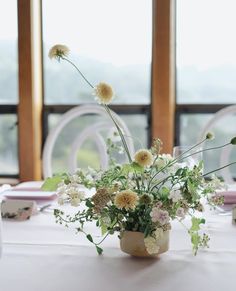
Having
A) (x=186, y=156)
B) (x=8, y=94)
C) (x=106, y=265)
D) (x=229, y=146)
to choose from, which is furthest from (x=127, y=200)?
(x=8, y=94)

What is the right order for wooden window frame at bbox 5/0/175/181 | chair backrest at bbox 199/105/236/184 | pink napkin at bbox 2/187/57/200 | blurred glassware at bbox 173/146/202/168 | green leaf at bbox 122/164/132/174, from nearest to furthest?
green leaf at bbox 122/164/132/174 < blurred glassware at bbox 173/146/202/168 < pink napkin at bbox 2/187/57/200 < chair backrest at bbox 199/105/236/184 < wooden window frame at bbox 5/0/175/181

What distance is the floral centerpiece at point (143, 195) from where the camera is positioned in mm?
944

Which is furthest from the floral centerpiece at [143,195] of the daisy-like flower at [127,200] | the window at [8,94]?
the window at [8,94]

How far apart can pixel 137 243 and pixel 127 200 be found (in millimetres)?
133

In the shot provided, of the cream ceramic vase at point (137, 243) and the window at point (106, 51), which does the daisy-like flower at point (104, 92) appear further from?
the window at point (106, 51)

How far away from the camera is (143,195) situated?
0.94 metres

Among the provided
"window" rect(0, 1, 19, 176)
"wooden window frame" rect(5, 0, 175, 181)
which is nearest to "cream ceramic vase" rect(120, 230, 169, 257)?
"wooden window frame" rect(5, 0, 175, 181)

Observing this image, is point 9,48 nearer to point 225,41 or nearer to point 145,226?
point 225,41

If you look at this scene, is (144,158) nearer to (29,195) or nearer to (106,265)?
(106,265)

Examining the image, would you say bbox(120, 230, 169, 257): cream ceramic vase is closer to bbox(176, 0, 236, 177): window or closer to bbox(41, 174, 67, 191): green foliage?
bbox(41, 174, 67, 191): green foliage

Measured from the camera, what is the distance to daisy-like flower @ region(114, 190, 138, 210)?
918mm

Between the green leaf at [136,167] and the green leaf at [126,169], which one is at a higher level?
the green leaf at [136,167]

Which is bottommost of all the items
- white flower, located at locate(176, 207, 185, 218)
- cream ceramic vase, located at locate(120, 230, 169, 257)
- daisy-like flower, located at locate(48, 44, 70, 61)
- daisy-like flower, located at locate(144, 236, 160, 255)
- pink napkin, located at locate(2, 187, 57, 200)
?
pink napkin, located at locate(2, 187, 57, 200)

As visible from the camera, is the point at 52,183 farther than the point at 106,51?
No
